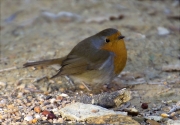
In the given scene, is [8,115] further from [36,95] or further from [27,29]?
[27,29]

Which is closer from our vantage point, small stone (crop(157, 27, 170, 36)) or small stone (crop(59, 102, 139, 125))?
small stone (crop(59, 102, 139, 125))

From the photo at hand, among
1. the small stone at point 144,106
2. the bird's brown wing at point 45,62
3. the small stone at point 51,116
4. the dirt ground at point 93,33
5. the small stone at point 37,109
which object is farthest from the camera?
the bird's brown wing at point 45,62

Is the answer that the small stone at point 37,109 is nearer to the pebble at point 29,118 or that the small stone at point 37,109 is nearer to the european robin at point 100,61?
the pebble at point 29,118

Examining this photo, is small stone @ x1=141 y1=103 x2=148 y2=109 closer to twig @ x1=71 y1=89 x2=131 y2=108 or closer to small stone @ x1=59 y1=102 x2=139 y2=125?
twig @ x1=71 y1=89 x2=131 y2=108

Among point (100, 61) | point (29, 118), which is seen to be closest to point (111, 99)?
point (29, 118)

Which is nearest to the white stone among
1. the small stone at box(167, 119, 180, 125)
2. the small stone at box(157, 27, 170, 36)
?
the small stone at box(167, 119, 180, 125)

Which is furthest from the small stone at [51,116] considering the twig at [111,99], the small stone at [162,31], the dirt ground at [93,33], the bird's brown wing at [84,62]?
the small stone at [162,31]
